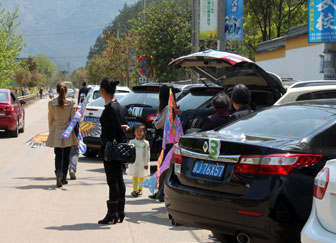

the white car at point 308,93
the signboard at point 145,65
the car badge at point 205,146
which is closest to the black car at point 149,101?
the white car at point 308,93

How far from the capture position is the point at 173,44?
28.3 metres

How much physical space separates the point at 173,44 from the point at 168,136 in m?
20.1

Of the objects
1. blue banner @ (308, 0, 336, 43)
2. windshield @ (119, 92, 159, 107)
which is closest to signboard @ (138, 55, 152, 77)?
blue banner @ (308, 0, 336, 43)

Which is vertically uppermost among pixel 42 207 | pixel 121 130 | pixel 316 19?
pixel 316 19

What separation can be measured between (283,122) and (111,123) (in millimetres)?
2471

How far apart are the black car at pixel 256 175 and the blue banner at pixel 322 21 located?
989cm

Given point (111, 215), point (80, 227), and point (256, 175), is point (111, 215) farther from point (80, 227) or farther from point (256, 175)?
point (256, 175)

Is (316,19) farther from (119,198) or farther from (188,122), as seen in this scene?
(119,198)

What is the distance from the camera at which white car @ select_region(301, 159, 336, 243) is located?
3861 mm

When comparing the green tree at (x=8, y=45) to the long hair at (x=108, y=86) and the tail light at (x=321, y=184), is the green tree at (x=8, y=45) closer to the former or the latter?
the long hair at (x=108, y=86)

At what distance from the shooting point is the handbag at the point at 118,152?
7.29 m

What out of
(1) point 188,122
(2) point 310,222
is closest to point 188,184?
(2) point 310,222

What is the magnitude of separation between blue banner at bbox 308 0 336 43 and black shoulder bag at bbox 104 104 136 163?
9.23m

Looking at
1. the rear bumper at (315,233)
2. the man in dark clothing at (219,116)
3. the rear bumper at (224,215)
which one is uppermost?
the man in dark clothing at (219,116)
